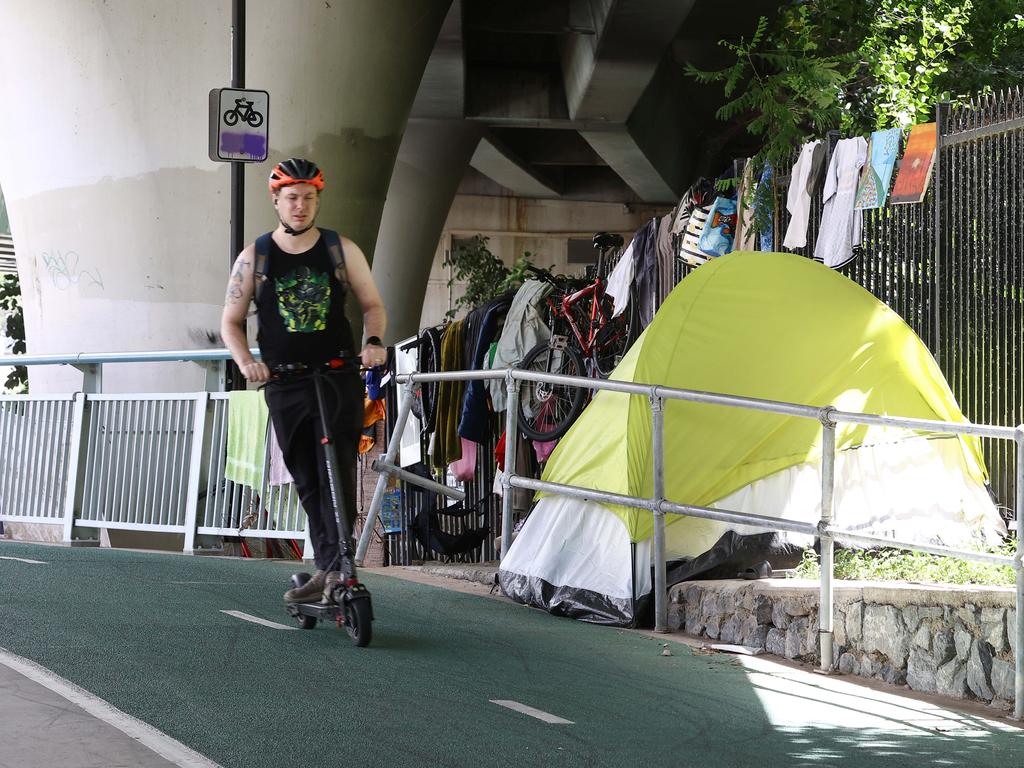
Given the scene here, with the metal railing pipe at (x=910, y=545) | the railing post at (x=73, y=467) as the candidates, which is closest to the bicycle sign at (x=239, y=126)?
the railing post at (x=73, y=467)

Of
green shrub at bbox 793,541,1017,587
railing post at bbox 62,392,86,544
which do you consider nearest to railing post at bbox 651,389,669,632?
green shrub at bbox 793,541,1017,587

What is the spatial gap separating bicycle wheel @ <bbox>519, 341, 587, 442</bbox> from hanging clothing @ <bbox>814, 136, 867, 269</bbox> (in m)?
2.20

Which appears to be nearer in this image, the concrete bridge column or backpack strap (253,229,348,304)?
backpack strap (253,229,348,304)

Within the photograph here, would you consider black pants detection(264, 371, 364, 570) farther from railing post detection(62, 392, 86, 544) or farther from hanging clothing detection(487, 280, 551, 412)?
railing post detection(62, 392, 86, 544)

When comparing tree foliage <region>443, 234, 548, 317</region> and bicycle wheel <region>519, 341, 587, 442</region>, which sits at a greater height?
tree foliage <region>443, 234, 548, 317</region>

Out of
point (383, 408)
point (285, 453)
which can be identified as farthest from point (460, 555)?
point (285, 453)

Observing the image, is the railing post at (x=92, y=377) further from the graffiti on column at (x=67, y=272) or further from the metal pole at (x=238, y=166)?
the graffiti on column at (x=67, y=272)

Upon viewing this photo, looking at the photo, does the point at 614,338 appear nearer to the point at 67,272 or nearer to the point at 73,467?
the point at 73,467

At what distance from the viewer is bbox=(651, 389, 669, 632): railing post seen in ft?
25.5

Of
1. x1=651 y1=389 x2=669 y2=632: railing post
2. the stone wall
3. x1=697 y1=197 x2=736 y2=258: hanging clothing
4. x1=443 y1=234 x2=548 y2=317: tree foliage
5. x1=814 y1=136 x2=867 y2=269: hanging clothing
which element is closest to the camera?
the stone wall

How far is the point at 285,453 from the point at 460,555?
5330mm

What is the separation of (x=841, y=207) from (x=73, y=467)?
6858 millimetres

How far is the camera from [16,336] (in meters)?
29.0

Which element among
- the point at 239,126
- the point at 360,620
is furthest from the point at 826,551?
the point at 239,126
